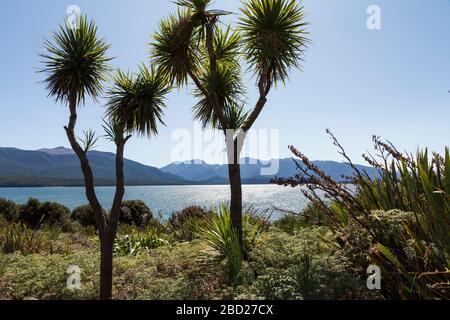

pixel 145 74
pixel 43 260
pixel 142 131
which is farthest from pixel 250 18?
pixel 43 260

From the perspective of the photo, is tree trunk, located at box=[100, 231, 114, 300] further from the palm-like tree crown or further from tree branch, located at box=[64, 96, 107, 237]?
the palm-like tree crown

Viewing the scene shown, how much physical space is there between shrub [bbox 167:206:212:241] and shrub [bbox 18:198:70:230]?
747 centimetres

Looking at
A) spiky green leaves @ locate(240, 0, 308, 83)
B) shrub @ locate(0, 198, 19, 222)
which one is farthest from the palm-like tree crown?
Result: shrub @ locate(0, 198, 19, 222)

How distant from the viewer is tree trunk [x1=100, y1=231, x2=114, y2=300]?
6.52 meters

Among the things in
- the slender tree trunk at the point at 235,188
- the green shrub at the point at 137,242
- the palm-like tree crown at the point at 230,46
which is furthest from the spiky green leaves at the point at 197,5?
the green shrub at the point at 137,242

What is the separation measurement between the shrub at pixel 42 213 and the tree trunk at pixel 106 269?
1566cm

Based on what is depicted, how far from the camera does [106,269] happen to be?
6551mm

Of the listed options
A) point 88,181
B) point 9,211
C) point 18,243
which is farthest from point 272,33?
point 9,211

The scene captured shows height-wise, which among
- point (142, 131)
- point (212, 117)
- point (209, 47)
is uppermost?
point (209, 47)

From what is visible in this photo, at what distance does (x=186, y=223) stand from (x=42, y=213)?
11432 millimetres

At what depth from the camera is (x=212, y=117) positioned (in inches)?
445

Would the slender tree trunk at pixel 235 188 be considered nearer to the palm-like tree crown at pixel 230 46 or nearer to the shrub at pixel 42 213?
the palm-like tree crown at pixel 230 46

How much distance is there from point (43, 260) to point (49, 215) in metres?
12.7
